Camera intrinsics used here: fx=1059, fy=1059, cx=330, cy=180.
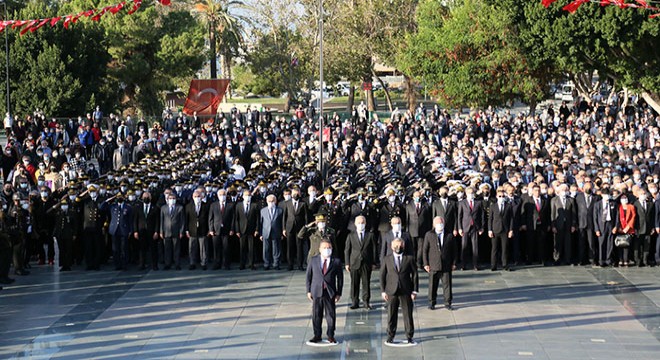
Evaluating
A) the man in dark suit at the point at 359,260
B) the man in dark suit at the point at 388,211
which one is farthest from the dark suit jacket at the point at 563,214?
the man in dark suit at the point at 359,260

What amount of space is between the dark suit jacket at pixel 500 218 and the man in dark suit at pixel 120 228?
6781 mm

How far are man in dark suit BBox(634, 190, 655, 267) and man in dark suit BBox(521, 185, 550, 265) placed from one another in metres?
1.68

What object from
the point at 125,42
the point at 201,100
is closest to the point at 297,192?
the point at 201,100

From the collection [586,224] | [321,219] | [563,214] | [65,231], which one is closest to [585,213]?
[586,224]

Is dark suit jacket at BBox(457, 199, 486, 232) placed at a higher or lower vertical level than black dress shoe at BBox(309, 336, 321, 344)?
higher

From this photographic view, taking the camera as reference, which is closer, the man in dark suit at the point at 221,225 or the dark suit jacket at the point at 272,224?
the dark suit jacket at the point at 272,224

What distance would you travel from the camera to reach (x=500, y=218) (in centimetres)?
1980

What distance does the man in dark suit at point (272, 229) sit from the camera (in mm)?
19797

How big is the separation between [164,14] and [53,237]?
42590 mm

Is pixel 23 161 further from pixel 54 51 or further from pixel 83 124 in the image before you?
pixel 54 51

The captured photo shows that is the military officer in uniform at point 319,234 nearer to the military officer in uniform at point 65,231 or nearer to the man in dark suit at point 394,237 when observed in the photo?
the man in dark suit at point 394,237

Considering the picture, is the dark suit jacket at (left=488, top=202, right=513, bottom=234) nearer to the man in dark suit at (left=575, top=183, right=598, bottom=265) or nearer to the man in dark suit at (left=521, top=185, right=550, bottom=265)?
the man in dark suit at (left=521, top=185, right=550, bottom=265)

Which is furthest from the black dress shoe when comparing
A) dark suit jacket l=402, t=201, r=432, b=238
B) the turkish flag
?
the turkish flag

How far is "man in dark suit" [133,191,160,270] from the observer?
19.8m
